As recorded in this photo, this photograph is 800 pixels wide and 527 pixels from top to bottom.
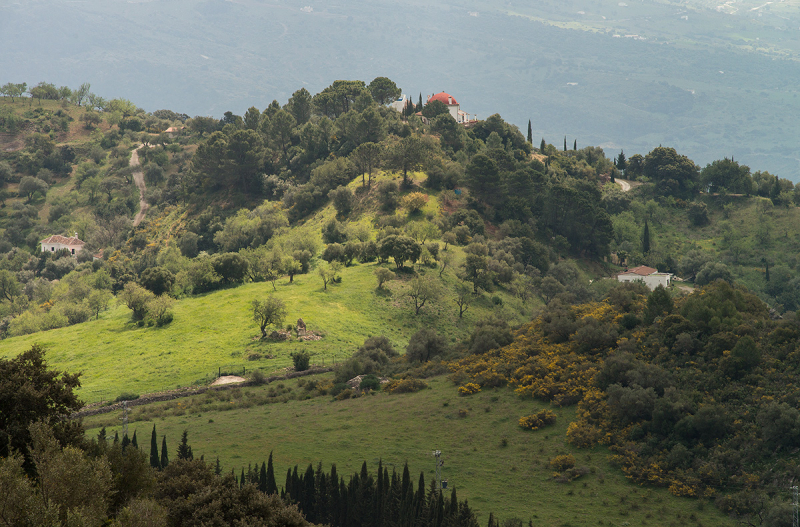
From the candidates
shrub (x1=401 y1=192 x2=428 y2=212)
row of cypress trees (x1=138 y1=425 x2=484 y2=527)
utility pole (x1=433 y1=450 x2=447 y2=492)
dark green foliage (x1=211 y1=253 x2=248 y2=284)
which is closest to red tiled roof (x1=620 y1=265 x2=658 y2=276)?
shrub (x1=401 y1=192 x2=428 y2=212)

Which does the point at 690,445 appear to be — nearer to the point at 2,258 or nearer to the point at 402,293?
the point at 402,293

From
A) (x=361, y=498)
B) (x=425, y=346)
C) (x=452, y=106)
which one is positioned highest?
(x=452, y=106)

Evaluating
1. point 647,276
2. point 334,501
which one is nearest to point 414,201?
point 647,276

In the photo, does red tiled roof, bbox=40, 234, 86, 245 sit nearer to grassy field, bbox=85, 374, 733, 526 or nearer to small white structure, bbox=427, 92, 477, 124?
small white structure, bbox=427, 92, 477, 124

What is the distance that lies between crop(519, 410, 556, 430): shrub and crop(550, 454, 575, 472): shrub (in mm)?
5279

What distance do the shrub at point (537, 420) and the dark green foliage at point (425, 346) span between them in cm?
1989

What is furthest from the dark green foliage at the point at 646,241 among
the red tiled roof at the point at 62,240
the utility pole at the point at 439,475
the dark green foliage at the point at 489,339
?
the red tiled roof at the point at 62,240

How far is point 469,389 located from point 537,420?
852 centimetres

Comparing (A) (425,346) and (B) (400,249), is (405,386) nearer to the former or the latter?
(A) (425,346)

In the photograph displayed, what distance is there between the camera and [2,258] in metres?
140

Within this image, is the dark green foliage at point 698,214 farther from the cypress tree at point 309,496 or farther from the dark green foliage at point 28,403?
the dark green foliage at point 28,403

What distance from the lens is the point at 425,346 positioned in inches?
2906

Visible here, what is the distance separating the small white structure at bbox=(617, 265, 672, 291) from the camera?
112 meters

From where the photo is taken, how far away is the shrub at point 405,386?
63.4 metres
